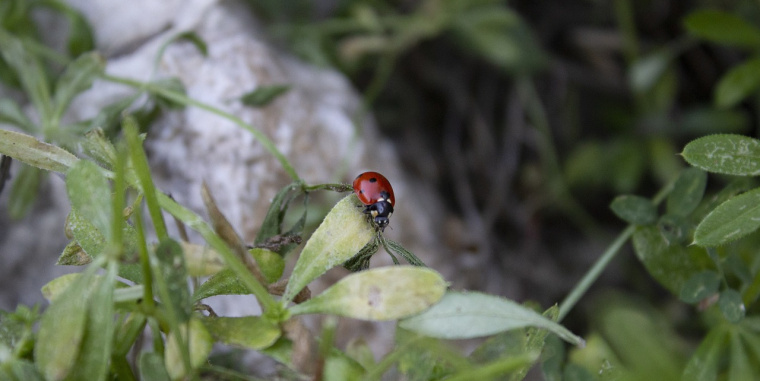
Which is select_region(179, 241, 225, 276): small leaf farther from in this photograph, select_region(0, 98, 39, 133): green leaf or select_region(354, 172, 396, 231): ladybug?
select_region(0, 98, 39, 133): green leaf

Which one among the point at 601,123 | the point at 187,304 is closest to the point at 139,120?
the point at 187,304

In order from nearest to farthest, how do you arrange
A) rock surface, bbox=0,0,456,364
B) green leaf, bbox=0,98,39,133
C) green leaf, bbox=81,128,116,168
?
green leaf, bbox=81,128,116,168, green leaf, bbox=0,98,39,133, rock surface, bbox=0,0,456,364

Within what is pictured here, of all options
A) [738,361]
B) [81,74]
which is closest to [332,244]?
[738,361]

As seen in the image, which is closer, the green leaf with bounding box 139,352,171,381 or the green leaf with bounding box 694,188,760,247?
the green leaf with bounding box 139,352,171,381

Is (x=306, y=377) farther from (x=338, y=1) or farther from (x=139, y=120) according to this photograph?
(x=338, y=1)

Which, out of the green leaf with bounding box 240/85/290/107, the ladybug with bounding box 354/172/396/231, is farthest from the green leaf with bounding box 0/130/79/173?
the green leaf with bounding box 240/85/290/107

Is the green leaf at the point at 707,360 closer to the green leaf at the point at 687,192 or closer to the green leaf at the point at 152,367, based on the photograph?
the green leaf at the point at 687,192
